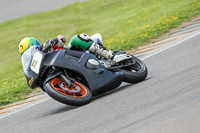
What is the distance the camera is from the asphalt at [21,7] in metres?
29.2

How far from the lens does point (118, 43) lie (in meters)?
13.4

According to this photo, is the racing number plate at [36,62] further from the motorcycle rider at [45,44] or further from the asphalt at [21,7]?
the asphalt at [21,7]

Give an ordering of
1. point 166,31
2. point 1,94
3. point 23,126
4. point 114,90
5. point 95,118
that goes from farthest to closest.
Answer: point 166,31 < point 1,94 < point 114,90 < point 23,126 < point 95,118

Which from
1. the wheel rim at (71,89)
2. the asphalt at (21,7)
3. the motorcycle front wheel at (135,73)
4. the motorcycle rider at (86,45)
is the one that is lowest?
the asphalt at (21,7)

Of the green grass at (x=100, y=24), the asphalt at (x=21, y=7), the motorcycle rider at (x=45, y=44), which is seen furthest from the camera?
the asphalt at (x=21, y=7)

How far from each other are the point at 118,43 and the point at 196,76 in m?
7.23

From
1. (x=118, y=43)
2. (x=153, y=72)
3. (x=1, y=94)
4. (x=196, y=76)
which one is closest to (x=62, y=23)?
(x=118, y=43)

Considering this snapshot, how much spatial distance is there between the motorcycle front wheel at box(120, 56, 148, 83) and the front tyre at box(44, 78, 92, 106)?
0.88m

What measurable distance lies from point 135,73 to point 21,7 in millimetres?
23549

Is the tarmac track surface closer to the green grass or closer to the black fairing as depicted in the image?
the black fairing

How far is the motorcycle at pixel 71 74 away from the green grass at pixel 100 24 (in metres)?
3.39

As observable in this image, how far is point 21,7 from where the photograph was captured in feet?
96.4

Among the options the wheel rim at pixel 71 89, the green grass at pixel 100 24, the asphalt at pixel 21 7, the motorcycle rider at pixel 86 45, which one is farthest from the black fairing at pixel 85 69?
the asphalt at pixel 21 7

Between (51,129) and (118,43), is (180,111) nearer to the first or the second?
(51,129)
